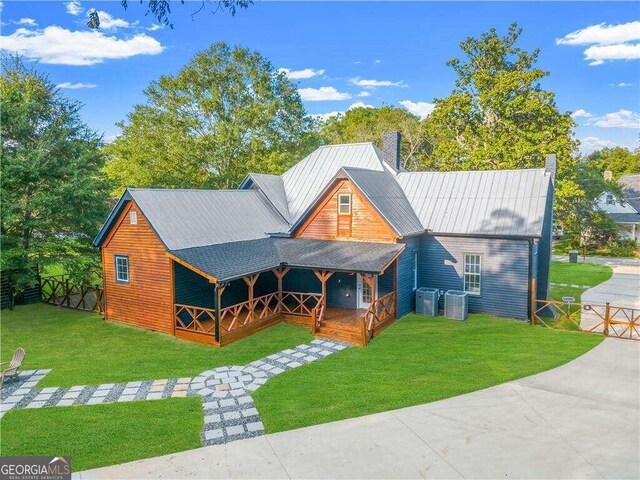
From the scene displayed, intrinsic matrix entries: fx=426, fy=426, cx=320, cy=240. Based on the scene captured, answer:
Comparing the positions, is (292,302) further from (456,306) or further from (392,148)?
(392,148)

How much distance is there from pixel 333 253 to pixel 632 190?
48165 millimetres

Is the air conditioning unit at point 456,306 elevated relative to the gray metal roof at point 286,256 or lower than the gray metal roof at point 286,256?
lower

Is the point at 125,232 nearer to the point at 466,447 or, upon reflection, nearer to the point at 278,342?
the point at 278,342

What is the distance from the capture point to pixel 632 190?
48812 mm

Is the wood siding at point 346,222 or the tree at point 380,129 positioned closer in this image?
the wood siding at point 346,222

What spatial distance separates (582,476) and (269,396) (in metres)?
6.39

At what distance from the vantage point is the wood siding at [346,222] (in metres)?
17.2

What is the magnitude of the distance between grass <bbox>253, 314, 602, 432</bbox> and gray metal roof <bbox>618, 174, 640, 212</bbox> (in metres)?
40.2

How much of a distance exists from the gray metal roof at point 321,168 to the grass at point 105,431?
500 inches

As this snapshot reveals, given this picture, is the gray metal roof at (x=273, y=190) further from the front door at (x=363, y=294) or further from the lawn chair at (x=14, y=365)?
the lawn chair at (x=14, y=365)

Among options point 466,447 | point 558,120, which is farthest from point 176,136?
point 466,447

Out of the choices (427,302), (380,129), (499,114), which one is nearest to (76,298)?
(427,302)

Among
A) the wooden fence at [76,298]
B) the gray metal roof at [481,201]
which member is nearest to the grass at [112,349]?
the wooden fence at [76,298]

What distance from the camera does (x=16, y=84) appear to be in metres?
19.7
